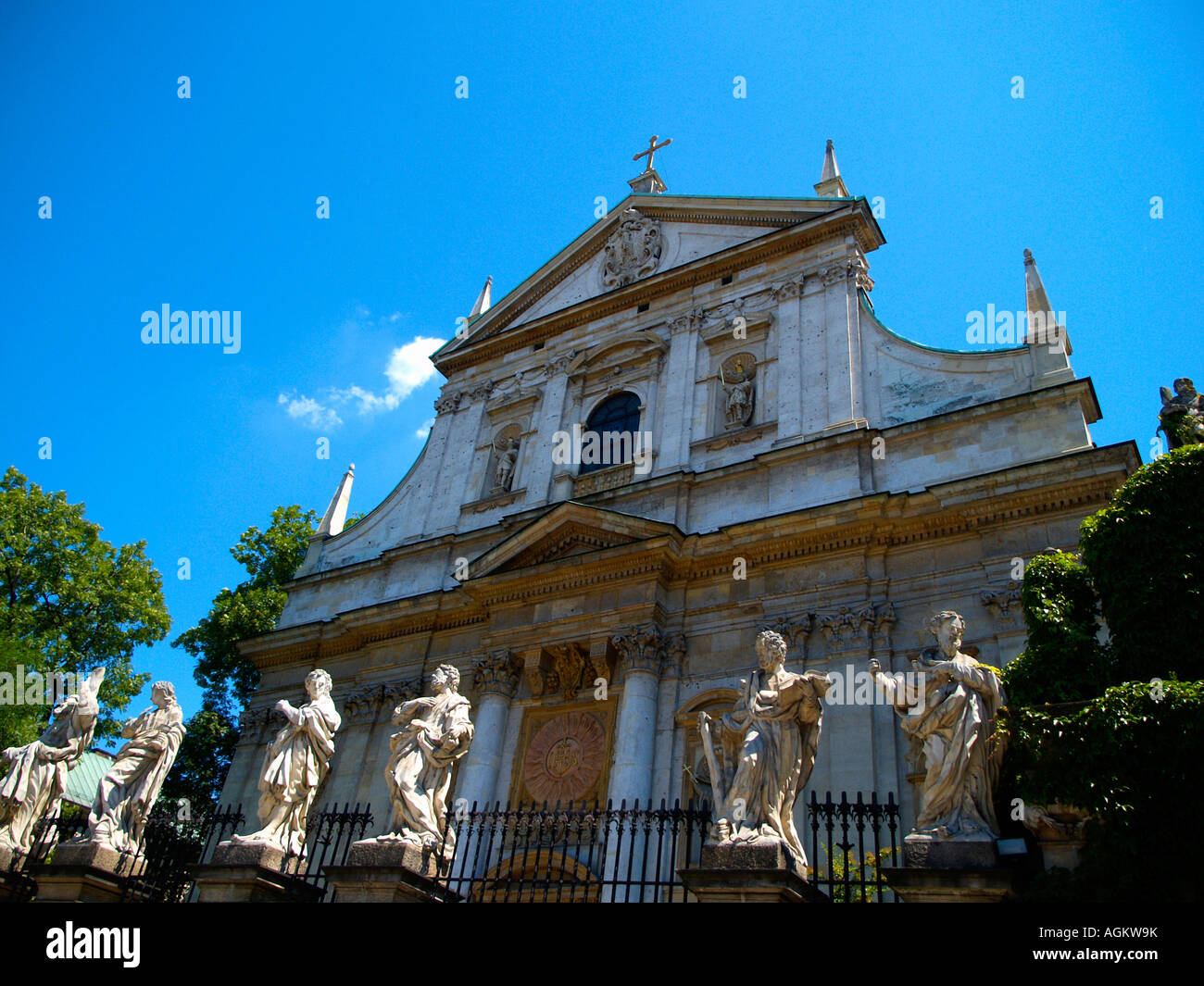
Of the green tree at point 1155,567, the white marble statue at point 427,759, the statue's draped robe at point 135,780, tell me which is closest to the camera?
the green tree at point 1155,567

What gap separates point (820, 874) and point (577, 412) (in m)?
10.8

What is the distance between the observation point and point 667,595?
48.7 ft

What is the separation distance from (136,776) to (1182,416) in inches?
503

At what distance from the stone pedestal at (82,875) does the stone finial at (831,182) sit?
16.1 meters

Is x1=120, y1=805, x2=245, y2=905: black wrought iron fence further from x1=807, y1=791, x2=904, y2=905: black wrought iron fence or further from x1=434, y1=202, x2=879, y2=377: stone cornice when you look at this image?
x1=434, y1=202, x2=879, y2=377: stone cornice

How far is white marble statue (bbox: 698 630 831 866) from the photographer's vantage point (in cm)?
730

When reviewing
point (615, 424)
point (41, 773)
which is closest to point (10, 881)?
point (41, 773)

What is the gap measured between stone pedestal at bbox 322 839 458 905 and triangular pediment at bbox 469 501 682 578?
23.9 feet

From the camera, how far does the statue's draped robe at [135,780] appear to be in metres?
10.6

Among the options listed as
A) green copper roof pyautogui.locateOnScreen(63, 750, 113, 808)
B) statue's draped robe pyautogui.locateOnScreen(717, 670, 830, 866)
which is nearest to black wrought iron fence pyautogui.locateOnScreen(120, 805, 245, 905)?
statue's draped robe pyautogui.locateOnScreen(717, 670, 830, 866)

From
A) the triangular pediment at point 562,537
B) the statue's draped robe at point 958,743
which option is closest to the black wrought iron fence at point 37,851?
the triangular pediment at point 562,537

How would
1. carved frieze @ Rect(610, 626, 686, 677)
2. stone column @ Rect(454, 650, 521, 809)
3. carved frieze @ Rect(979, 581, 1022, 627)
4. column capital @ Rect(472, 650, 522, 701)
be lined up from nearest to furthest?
carved frieze @ Rect(979, 581, 1022, 627), carved frieze @ Rect(610, 626, 686, 677), stone column @ Rect(454, 650, 521, 809), column capital @ Rect(472, 650, 522, 701)

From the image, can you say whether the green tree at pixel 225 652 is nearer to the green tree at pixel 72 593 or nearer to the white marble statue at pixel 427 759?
the green tree at pixel 72 593
